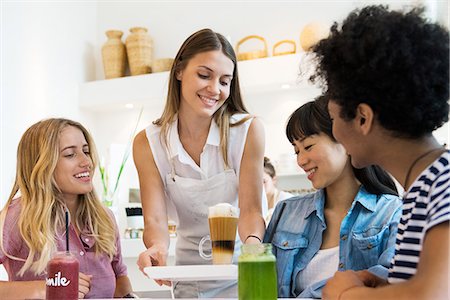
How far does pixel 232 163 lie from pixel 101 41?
3.81 metres

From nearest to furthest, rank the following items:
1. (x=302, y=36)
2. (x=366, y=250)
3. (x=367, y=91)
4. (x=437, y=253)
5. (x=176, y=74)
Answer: (x=437, y=253) < (x=367, y=91) < (x=366, y=250) < (x=176, y=74) < (x=302, y=36)

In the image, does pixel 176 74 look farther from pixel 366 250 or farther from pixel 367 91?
pixel 367 91

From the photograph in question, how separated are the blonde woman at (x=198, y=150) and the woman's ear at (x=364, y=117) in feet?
2.79

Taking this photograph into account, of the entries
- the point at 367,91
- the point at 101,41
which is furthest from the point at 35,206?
the point at 101,41

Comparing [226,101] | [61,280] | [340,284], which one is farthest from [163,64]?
[340,284]

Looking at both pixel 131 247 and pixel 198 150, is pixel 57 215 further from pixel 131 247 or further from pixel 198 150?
pixel 131 247

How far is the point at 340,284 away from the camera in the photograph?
3.53 ft

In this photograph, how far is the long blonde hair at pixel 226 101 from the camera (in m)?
1.94

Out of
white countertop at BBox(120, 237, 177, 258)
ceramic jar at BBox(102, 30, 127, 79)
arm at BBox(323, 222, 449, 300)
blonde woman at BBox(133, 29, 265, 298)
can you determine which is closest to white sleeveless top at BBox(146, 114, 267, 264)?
blonde woman at BBox(133, 29, 265, 298)

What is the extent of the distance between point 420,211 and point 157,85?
A: 3992 mm

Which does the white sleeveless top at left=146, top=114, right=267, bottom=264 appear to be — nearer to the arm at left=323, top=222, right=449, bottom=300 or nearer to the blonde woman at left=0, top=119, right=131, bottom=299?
the blonde woman at left=0, top=119, right=131, bottom=299

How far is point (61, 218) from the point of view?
1921mm

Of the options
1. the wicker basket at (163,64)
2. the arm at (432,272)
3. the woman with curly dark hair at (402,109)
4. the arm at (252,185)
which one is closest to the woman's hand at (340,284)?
the woman with curly dark hair at (402,109)

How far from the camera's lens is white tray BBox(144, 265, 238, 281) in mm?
1306
